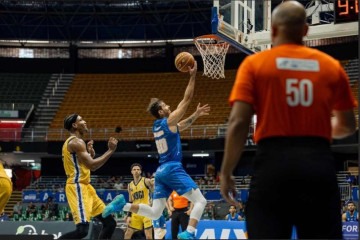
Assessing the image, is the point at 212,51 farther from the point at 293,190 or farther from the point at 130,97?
the point at 130,97

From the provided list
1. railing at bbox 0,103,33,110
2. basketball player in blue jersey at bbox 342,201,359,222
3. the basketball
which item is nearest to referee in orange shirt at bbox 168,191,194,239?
the basketball

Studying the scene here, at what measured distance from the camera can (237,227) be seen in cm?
1203

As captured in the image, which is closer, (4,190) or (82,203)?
(4,190)

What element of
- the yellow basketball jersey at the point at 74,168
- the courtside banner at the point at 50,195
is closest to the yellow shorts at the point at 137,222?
the yellow basketball jersey at the point at 74,168

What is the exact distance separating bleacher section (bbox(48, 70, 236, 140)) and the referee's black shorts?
2790cm

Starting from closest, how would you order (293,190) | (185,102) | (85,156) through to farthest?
(293,190) < (185,102) < (85,156)

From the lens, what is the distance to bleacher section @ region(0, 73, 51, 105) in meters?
36.2

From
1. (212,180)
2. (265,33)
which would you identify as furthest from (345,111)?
(212,180)

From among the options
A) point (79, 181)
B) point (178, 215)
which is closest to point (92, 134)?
point (178, 215)

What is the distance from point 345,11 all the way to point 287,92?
9.61 meters

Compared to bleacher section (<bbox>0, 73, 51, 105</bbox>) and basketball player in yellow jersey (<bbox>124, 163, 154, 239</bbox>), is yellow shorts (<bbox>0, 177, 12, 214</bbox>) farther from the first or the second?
bleacher section (<bbox>0, 73, 51, 105</bbox>)

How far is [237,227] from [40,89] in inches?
1049

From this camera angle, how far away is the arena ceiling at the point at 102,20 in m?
37.1

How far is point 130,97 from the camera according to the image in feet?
116
